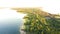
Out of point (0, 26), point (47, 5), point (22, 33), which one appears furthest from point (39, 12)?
point (0, 26)

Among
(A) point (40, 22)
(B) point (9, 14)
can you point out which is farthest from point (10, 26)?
(A) point (40, 22)

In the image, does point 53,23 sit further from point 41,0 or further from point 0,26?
point 0,26

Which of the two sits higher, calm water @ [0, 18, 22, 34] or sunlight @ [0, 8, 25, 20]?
sunlight @ [0, 8, 25, 20]

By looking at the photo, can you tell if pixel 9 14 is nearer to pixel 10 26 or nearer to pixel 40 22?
pixel 10 26

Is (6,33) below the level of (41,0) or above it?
below

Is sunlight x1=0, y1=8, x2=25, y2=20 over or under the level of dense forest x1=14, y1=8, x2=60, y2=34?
over
